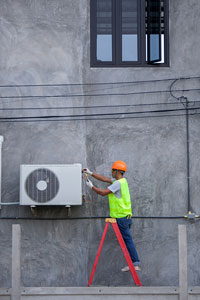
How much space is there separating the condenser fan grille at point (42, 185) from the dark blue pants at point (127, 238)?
108cm

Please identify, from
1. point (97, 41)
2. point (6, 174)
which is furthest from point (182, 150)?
point (6, 174)

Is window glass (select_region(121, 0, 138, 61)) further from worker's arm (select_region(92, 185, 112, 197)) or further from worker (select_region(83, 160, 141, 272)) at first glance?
worker's arm (select_region(92, 185, 112, 197))

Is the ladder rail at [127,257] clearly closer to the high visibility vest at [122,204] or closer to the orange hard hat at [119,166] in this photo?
the high visibility vest at [122,204]

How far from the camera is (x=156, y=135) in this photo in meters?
9.43

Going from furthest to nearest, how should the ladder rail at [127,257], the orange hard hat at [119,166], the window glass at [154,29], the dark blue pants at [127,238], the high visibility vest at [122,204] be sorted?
1. the window glass at [154,29]
2. the orange hard hat at [119,166]
3. the high visibility vest at [122,204]
4. the dark blue pants at [127,238]
5. the ladder rail at [127,257]

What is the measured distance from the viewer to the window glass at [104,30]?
955 cm

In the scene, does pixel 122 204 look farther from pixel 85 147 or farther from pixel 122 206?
pixel 85 147

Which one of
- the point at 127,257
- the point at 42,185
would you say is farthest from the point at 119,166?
the point at 127,257

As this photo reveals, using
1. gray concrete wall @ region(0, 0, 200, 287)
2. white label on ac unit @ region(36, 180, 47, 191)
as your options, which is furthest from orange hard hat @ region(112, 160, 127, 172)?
white label on ac unit @ region(36, 180, 47, 191)

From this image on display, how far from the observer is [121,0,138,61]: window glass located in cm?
958

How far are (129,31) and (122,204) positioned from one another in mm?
2804

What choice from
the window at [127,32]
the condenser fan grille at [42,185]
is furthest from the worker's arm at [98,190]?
the window at [127,32]

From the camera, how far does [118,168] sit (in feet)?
29.0

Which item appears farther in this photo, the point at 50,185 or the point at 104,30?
the point at 104,30
